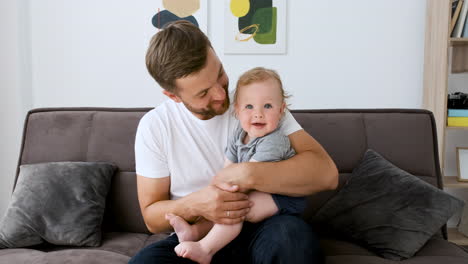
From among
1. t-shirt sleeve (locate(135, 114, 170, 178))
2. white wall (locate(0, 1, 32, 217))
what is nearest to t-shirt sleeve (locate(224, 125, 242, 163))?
t-shirt sleeve (locate(135, 114, 170, 178))

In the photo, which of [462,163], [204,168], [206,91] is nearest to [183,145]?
[204,168]

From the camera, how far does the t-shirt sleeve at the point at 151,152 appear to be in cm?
138

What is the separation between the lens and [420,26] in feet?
9.32

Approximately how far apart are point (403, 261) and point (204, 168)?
79 cm

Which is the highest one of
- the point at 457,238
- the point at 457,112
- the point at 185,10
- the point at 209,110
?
the point at 185,10

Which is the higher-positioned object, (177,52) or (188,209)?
(177,52)

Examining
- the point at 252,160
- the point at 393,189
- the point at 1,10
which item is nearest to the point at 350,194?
the point at 393,189

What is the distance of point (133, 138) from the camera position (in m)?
1.81

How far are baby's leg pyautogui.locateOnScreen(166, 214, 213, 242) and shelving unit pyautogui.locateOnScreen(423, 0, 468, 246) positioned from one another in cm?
187

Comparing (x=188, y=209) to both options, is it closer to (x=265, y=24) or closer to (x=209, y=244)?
(x=209, y=244)

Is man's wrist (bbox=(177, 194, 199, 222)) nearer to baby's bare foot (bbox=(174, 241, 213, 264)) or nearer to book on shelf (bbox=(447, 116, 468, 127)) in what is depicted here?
baby's bare foot (bbox=(174, 241, 213, 264))

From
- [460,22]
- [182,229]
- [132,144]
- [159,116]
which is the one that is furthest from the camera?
[460,22]

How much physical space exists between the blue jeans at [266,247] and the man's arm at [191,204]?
0.08 m

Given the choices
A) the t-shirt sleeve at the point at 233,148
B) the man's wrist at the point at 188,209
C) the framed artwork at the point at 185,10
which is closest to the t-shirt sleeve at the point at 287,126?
the t-shirt sleeve at the point at 233,148
